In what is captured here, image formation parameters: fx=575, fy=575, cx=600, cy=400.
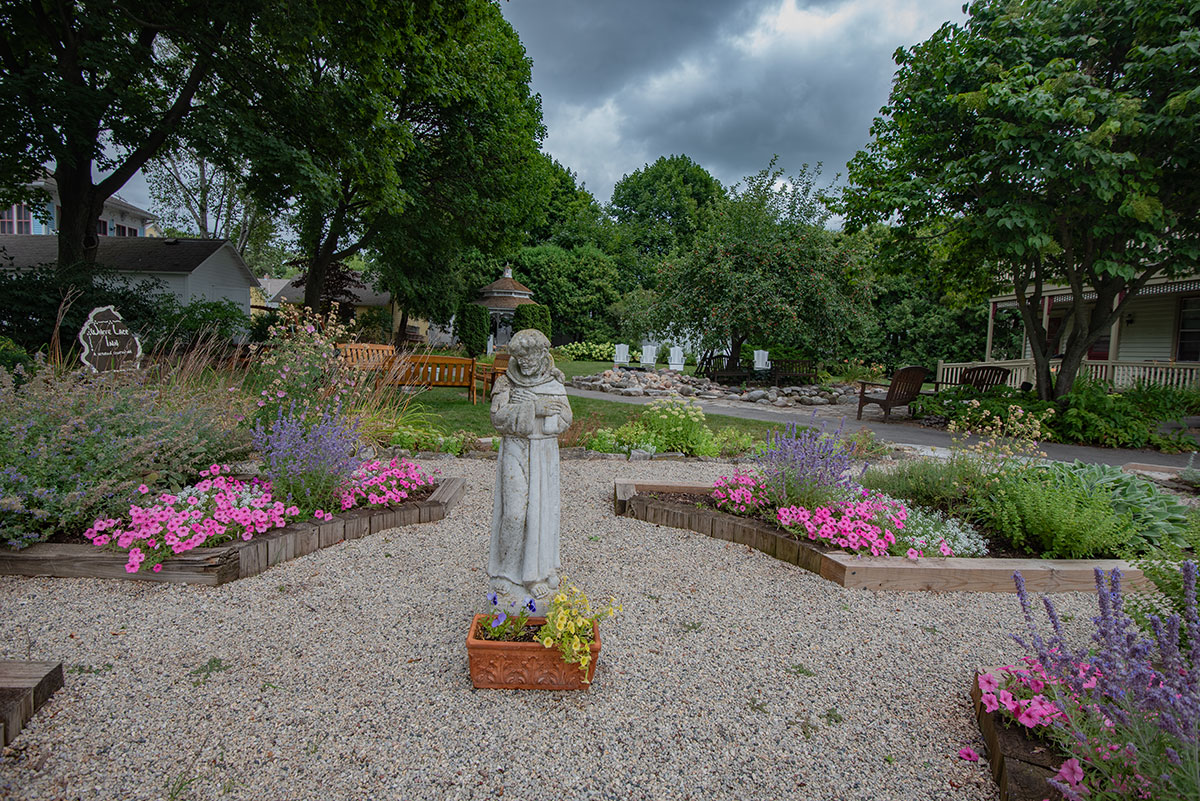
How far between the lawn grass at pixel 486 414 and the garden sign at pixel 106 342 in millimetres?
3135

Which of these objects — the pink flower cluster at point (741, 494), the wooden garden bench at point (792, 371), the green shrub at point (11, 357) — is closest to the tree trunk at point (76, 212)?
the green shrub at point (11, 357)

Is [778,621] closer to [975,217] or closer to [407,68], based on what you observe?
[975,217]

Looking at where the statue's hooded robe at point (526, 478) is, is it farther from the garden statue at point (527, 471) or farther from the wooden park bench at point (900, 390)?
the wooden park bench at point (900, 390)

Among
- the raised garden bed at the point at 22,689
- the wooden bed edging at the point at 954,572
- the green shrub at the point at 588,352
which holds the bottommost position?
the raised garden bed at the point at 22,689

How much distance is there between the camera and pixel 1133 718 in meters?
1.57

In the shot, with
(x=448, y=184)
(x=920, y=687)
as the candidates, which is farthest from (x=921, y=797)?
(x=448, y=184)

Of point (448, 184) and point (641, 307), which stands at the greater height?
point (448, 184)

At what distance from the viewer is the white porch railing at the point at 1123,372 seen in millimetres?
11742

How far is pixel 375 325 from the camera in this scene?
80.7 feet

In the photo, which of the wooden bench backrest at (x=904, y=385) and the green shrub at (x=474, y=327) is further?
the green shrub at (x=474, y=327)

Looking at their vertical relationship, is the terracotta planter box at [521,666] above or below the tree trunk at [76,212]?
below

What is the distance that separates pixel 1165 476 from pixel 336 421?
8.63 meters

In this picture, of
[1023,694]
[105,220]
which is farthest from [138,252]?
[1023,694]

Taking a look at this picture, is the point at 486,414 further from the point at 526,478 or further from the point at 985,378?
the point at 985,378
